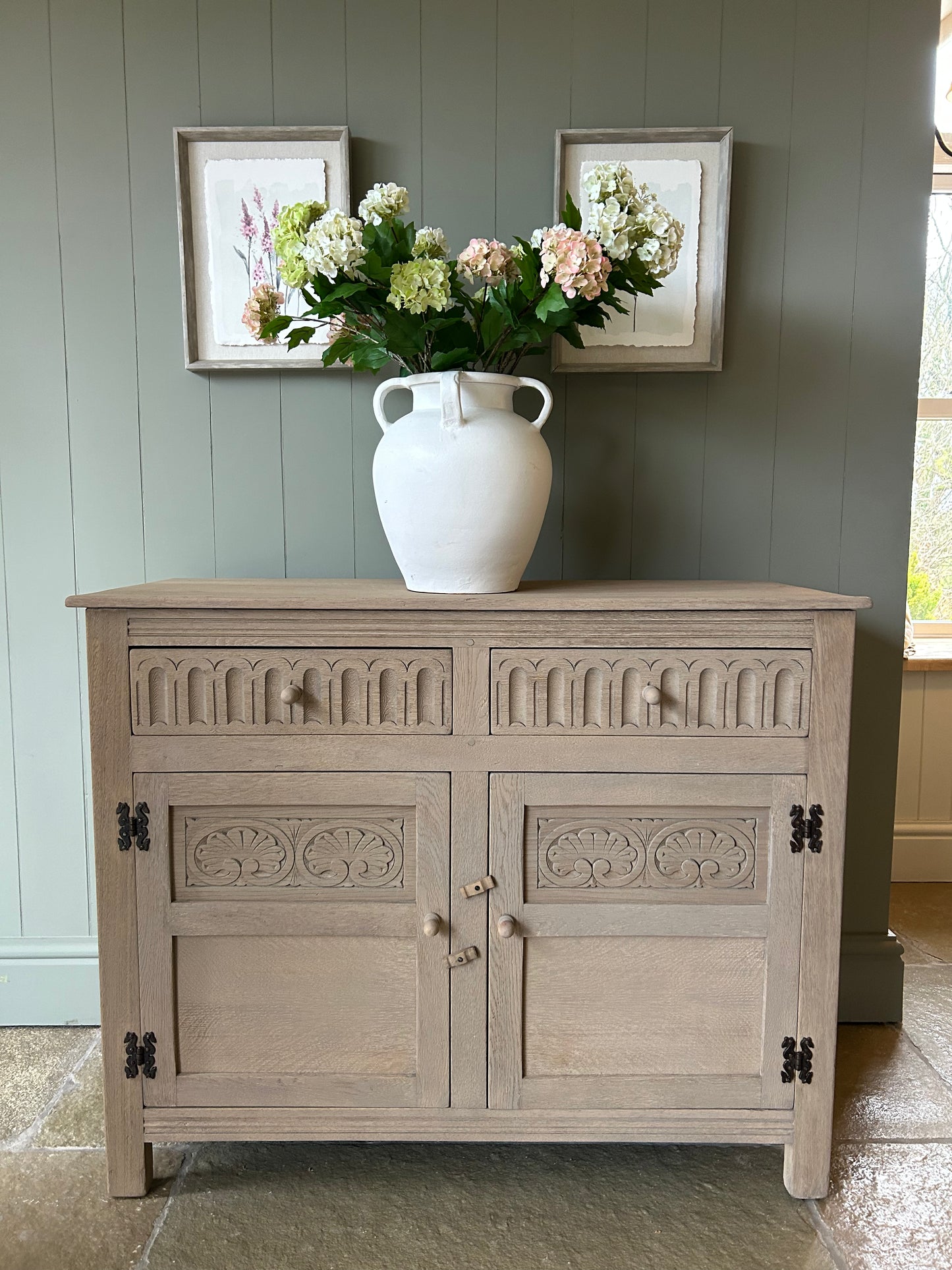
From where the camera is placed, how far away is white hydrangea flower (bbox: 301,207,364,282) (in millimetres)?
1323

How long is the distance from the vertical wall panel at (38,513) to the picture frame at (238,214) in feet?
1.02

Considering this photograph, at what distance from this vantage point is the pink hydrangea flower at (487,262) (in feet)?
4.56

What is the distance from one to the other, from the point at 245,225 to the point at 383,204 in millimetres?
542

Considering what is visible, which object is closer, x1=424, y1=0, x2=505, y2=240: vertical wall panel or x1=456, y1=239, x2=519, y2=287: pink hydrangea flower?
x1=456, y1=239, x2=519, y2=287: pink hydrangea flower

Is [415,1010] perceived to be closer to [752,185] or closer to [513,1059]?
[513,1059]

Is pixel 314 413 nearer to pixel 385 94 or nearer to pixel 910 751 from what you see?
pixel 385 94

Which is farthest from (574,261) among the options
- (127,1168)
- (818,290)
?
(127,1168)

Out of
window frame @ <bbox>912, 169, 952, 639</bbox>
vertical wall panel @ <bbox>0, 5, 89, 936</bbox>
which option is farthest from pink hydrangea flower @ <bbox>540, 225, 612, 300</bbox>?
window frame @ <bbox>912, 169, 952, 639</bbox>

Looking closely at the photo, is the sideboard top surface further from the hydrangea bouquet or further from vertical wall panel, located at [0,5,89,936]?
vertical wall panel, located at [0,5,89,936]

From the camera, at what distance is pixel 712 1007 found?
1.38 m

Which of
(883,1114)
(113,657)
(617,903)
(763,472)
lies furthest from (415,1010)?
(763,472)

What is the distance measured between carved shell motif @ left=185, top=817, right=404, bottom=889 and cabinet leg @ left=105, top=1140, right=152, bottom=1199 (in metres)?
0.48

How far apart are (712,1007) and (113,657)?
115 cm

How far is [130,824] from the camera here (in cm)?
135
